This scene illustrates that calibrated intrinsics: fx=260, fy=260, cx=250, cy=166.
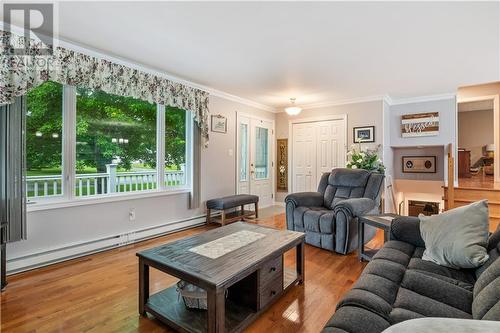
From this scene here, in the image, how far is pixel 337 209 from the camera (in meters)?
3.09

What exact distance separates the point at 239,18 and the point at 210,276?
2.13m

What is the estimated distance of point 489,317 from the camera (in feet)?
3.05

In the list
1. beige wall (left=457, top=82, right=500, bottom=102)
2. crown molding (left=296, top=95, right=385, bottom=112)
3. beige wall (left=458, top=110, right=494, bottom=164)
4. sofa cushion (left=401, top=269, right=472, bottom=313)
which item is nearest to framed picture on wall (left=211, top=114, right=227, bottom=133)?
crown molding (left=296, top=95, right=385, bottom=112)

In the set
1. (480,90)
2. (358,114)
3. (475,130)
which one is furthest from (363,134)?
(475,130)

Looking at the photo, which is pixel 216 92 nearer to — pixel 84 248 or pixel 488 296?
pixel 84 248

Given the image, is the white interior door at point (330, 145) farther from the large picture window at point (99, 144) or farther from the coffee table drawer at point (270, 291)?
the coffee table drawer at point (270, 291)

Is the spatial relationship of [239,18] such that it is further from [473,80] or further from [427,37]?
[473,80]

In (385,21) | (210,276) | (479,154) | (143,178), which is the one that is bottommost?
(210,276)

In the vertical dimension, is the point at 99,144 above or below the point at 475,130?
below

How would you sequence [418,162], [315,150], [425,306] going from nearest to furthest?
1. [425,306]
2. [418,162]
3. [315,150]

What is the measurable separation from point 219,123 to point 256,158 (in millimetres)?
1388

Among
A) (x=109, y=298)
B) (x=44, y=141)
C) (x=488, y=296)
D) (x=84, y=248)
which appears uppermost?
(x=44, y=141)

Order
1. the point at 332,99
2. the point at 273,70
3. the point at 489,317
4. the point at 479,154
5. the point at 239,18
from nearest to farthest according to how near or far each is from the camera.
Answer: the point at 489,317 → the point at 239,18 → the point at 273,70 → the point at 332,99 → the point at 479,154

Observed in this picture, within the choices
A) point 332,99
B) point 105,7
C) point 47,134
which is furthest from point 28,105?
point 332,99
